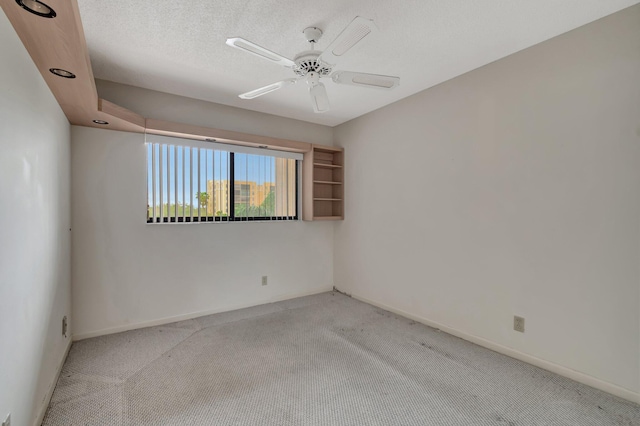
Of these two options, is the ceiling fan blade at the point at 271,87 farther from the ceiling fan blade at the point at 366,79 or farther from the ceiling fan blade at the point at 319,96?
the ceiling fan blade at the point at 366,79

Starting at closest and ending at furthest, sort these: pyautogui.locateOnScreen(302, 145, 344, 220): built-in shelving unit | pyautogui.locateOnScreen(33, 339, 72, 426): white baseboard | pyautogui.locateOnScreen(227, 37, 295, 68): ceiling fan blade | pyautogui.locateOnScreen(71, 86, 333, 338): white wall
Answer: pyautogui.locateOnScreen(227, 37, 295, 68): ceiling fan blade, pyautogui.locateOnScreen(33, 339, 72, 426): white baseboard, pyautogui.locateOnScreen(71, 86, 333, 338): white wall, pyautogui.locateOnScreen(302, 145, 344, 220): built-in shelving unit

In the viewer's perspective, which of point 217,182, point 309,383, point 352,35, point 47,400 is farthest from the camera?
point 217,182

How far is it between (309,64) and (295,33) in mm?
389

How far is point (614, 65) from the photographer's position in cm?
194

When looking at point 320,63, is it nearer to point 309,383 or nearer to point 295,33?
point 295,33

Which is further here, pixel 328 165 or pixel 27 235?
pixel 328 165

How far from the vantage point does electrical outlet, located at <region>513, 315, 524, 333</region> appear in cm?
238

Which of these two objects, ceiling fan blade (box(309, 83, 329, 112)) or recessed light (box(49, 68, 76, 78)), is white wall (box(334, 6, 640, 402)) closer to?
ceiling fan blade (box(309, 83, 329, 112))

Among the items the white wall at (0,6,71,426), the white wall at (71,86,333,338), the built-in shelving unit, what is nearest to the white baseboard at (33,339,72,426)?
the white wall at (0,6,71,426)

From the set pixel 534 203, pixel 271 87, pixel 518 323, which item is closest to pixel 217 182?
pixel 271 87

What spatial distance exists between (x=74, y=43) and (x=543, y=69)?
309 cm

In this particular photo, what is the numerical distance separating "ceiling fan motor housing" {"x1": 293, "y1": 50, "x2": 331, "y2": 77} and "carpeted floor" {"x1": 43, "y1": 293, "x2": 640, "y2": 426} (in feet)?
7.15

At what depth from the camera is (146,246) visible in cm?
307

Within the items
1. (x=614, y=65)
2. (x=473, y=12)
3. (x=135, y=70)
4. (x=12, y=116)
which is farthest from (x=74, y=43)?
(x=614, y=65)
